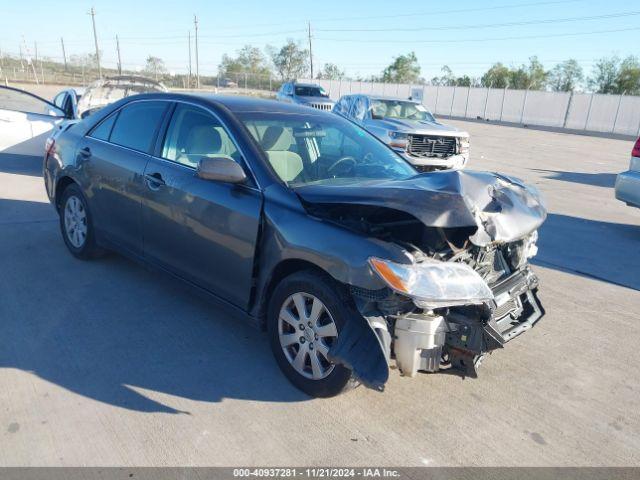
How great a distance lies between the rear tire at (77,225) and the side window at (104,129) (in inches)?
22.8

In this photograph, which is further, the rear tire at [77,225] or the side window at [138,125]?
the rear tire at [77,225]

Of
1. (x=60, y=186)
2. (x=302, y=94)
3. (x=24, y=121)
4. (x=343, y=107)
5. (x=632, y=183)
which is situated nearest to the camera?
(x=60, y=186)

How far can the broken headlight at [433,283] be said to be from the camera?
2727mm

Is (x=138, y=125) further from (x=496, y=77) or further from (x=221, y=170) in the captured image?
→ (x=496, y=77)

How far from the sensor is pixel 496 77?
7344cm

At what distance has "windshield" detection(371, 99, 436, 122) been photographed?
494 inches

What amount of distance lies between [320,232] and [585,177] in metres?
12.7

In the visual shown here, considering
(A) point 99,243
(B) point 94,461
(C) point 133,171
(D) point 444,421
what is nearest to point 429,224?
(D) point 444,421

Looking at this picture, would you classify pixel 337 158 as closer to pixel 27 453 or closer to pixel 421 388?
pixel 421 388

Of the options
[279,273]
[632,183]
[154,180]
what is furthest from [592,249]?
[154,180]

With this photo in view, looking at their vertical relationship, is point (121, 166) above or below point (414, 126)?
above

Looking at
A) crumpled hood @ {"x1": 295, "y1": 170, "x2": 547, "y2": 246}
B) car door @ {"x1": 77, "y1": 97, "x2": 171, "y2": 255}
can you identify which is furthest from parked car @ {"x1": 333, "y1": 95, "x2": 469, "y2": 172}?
crumpled hood @ {"x1": 295, "y1": 170, "x2": 547, "y2": 246}

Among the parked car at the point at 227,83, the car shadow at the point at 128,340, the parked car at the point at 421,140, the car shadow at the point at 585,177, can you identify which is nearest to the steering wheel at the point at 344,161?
the car shadow at the point at 128,340

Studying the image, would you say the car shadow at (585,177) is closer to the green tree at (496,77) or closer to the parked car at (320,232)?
the parked car at (320,232)
